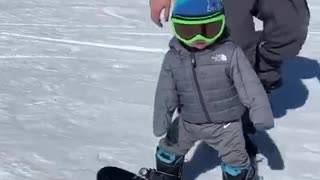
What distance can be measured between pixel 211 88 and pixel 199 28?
0.29 metres

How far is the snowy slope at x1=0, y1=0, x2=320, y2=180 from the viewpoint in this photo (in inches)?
189

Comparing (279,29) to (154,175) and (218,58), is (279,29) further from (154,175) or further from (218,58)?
(154,175)

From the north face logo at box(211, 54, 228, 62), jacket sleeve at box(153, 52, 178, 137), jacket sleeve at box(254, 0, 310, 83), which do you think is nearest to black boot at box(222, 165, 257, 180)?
jacket sleeve at box(153, 52, 178, 137)

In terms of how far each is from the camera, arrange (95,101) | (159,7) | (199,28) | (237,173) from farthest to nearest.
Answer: (95,101)
(159,7)
(237,173)
(199,28)

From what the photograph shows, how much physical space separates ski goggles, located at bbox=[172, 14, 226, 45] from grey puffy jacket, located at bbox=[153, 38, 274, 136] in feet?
0.28

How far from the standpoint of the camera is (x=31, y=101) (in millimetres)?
5707

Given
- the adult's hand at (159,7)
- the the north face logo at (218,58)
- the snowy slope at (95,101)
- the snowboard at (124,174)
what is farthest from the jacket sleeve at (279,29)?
the the north face logo at (218,58)

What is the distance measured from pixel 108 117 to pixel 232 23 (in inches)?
39.8

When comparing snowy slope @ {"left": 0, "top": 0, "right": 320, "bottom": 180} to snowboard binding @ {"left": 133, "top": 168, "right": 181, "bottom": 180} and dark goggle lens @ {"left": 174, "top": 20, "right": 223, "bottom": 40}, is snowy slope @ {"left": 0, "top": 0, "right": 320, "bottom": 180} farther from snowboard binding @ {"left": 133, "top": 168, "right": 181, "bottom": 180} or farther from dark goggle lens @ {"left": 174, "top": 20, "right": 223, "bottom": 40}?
dark goggle lens @ {"left": 174, "top": 20, "right": 223, "bottom": 40}

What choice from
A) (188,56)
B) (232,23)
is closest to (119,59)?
(232,23)

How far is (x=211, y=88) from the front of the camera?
4.11 meters

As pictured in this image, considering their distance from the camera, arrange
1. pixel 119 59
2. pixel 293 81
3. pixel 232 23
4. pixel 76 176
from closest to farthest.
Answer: pixel 76 176 < pixel 232 23 < pixel 293 81 < pixel 119 59

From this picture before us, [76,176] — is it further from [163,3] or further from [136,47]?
[136,47]

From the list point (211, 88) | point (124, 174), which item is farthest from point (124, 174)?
point (211, 88)
